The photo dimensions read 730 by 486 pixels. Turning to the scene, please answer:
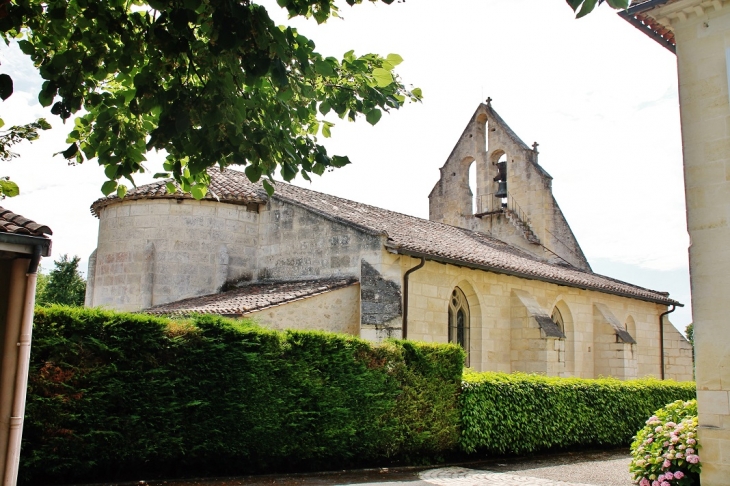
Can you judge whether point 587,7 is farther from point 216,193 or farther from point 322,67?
point 216,193

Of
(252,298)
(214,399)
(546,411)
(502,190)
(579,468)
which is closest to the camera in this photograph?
(214,399)

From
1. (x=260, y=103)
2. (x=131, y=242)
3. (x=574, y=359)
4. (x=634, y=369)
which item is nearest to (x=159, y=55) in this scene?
(x=260, y=103)

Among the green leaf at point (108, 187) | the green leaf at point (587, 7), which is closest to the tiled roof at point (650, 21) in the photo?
the green leaf at point (587, 7)

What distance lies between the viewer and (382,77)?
570 centimetres

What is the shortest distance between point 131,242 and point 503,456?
1038cm

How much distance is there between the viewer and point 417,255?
15.0m

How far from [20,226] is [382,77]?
415cm

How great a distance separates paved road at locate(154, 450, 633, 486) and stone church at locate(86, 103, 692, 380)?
3.82m

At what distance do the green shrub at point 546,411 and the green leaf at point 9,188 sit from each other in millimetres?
8613

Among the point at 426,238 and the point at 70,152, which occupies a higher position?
the point at 426,238

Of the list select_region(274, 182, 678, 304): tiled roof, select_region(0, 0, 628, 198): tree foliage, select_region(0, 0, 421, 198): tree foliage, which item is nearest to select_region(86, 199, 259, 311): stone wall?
select_region(274, 182, 678, 304): tiled roof

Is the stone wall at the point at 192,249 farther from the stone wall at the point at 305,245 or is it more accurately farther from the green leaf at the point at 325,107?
the green leaf at the point at 325,107

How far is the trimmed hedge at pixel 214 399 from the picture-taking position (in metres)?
8.02

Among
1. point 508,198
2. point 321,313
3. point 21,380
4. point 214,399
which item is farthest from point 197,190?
point 508,198
